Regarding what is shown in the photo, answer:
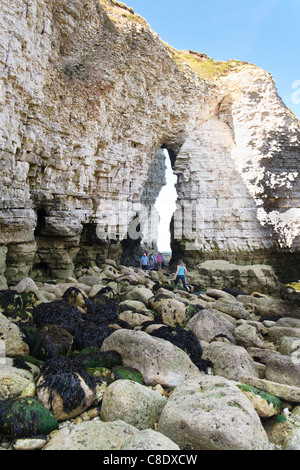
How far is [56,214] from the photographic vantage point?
13602mm

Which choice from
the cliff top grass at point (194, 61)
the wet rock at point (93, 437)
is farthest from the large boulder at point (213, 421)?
the cliff top grass at point (194, 61)

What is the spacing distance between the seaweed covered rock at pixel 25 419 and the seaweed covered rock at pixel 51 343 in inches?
65.9

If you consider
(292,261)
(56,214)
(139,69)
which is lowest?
(292,261)

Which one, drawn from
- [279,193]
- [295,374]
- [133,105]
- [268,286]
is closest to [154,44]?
[133,105]

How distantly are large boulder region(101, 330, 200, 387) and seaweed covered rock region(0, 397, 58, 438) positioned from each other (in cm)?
193

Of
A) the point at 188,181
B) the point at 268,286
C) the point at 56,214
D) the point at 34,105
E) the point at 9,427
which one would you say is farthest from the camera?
the point at 188,181

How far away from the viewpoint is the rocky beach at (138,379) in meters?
3.70

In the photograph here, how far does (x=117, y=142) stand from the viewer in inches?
663

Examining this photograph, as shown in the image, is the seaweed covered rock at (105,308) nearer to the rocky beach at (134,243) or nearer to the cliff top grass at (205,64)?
the rocky beach at (134,243)

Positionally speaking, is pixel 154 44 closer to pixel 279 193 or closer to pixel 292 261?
pixel 279 193

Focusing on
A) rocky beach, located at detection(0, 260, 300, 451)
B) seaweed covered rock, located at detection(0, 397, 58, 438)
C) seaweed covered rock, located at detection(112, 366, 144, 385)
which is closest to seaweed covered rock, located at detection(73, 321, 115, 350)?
rocky beach, located at detection(0, 260, 300, 451)

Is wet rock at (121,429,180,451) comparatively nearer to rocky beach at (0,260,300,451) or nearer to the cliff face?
rocky beach at (0,260,300,451)

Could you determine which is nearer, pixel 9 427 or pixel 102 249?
pixel 9 427

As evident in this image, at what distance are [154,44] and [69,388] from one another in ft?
61.7
